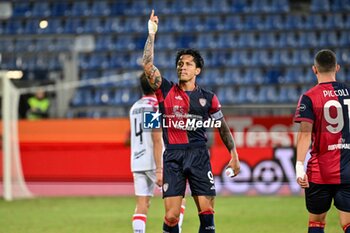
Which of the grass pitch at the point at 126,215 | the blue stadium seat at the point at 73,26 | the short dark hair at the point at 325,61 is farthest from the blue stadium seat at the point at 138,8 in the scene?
the short dark hair at the point at 325,61

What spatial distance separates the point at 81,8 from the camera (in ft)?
80.0

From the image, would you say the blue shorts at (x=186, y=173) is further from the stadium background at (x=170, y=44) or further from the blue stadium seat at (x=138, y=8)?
the blue stadium seat at (x=138, y=8)

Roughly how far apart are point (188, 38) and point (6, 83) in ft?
26.7

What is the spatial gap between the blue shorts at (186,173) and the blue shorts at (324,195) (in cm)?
108

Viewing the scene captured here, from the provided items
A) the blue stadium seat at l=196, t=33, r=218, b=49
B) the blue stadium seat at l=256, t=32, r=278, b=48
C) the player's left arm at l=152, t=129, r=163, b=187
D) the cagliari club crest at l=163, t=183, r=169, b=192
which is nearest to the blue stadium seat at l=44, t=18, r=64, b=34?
the blue stadium seat at l=196, t=33, r=218, b=49

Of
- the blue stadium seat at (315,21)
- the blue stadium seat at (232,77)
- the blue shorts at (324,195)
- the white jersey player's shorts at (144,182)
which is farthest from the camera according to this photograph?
the blue stadium seat at (315,21)

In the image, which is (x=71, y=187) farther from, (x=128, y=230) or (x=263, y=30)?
(x=263, y=30)

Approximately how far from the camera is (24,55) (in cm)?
2277

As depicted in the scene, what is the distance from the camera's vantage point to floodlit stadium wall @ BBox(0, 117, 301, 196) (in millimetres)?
16328

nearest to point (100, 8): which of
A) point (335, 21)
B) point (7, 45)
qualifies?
point (7, 45)

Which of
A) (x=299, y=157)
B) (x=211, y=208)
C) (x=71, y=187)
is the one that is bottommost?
(x=71, y=187)

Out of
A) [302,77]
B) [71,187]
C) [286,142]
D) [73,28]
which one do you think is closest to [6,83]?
[71,187]

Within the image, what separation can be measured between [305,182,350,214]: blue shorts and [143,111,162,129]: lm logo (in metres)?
2.33

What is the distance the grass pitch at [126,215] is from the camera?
11.1 meters
